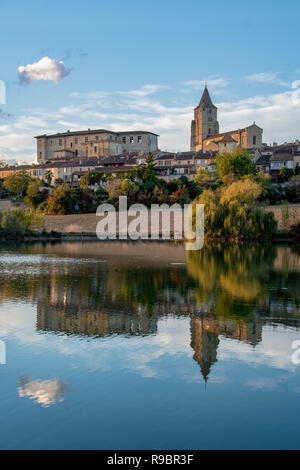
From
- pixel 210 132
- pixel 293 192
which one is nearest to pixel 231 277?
pixel 293 192

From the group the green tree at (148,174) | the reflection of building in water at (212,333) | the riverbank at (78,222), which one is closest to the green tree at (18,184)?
the green tree at (148,174)

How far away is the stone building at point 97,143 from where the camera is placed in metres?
107

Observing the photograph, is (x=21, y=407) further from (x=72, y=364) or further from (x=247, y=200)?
(x=247, y=200)

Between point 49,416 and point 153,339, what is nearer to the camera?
point 49,416

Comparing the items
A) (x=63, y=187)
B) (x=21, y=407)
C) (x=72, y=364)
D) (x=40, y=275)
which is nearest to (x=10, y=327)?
(x=72, y=364)

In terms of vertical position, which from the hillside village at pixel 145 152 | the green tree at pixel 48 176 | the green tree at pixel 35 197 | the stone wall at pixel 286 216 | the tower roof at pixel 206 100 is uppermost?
the tower roof at pixel 206 100

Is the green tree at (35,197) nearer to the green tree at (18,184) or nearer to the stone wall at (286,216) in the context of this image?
the green tree at (18,184)

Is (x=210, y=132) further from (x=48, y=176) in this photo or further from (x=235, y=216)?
(x=235, y=216)

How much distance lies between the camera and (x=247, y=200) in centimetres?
4062

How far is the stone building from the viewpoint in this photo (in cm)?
10725

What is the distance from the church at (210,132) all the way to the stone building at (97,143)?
11.0 metres

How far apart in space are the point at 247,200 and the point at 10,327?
32339mm

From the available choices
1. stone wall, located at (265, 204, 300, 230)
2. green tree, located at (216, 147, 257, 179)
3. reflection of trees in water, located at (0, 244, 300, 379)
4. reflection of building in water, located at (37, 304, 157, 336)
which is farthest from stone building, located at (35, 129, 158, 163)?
reflection of building in water, located at (37, 304, 157, 336)
